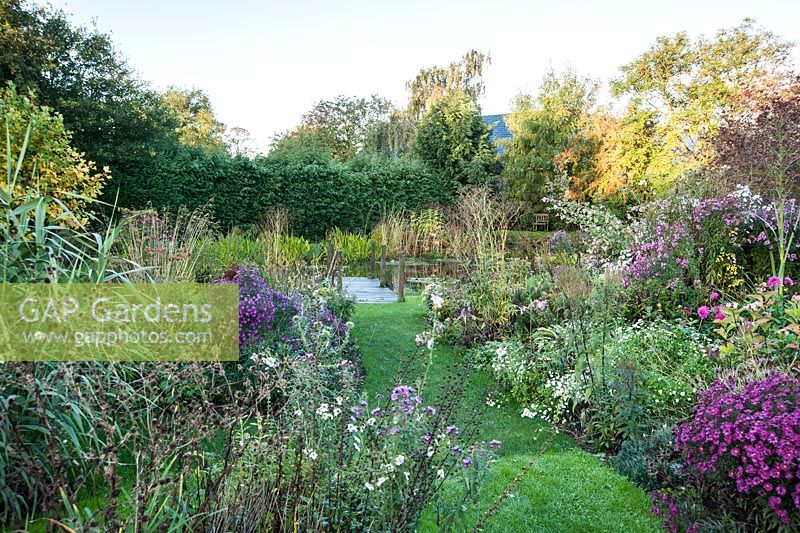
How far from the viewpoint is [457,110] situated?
14.8m

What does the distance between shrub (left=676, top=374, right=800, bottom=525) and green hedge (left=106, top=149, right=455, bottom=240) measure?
38.8ft

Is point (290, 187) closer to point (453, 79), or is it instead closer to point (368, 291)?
point (368, 291)

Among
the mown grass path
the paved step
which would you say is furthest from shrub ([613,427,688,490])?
the paved step

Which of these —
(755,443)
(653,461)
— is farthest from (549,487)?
(755,443)

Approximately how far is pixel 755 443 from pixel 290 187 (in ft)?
40.9

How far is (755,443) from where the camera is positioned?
1.89 m

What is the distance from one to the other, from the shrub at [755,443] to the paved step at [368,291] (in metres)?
5.64

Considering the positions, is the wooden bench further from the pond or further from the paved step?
the paved step

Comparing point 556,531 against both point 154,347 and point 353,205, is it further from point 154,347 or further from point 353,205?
point 353,205

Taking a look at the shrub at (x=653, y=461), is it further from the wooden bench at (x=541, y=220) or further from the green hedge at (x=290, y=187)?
the wooden bench at (x=541, y=220)

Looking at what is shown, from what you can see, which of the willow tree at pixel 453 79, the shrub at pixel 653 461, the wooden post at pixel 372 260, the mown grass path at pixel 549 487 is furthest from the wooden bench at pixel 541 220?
the shrub at pixel 653 461

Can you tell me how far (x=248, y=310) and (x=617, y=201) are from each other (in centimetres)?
1255

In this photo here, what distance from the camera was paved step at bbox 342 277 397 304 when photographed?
8.24 meters

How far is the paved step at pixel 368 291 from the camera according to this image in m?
8.24
